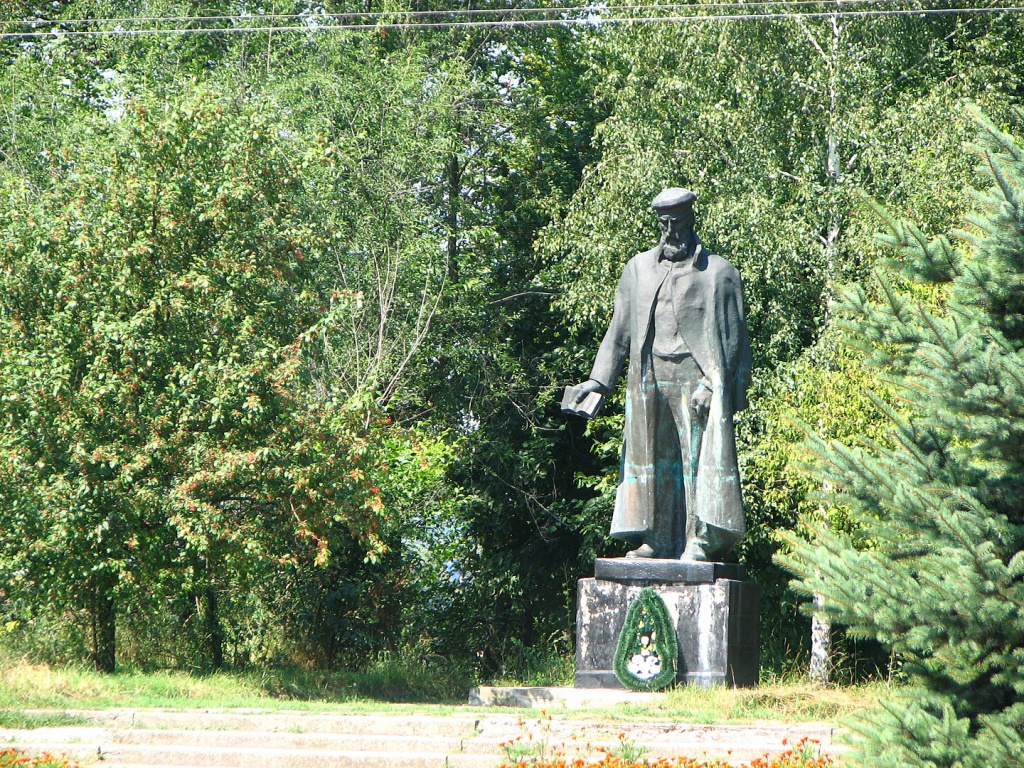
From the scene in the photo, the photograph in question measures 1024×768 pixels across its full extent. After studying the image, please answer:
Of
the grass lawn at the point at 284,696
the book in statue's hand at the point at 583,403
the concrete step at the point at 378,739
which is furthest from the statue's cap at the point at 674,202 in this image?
the concrete step at the point at 378,739

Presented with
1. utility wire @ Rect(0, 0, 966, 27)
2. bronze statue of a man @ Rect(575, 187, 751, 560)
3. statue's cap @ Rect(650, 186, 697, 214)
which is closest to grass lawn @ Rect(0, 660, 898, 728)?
bronze statue of a man @ Rect(575, 187, 751, 560)

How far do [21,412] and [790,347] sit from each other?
894 cm

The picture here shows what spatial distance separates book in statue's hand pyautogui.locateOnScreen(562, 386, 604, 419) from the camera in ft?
31.0

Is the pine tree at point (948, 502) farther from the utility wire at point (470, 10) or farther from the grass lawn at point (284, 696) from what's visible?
the utility wire at point (470, 10)

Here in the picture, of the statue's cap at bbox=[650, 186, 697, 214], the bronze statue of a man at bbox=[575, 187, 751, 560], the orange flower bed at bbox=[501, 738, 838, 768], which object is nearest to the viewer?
the orange flower bed at bbox=[501, 738, 838, 768]

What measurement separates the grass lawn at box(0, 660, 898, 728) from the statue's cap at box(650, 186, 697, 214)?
138 inches

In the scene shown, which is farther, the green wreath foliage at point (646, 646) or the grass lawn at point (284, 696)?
the green wreath foliage at point (646, 646)

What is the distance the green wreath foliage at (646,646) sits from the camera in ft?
29.3

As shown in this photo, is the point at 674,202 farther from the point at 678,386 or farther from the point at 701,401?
the point at 701,401

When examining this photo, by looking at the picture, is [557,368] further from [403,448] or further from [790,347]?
[790,347]

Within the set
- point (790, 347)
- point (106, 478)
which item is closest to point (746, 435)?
point (790, 347)

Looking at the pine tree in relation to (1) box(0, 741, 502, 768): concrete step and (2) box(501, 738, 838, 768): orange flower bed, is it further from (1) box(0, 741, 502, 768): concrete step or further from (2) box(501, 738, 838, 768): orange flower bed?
(1) box(0, 741, 502, 768): concrete step

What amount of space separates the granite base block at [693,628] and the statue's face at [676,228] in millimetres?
2565

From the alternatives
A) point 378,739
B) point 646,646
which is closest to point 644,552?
point 646,646
